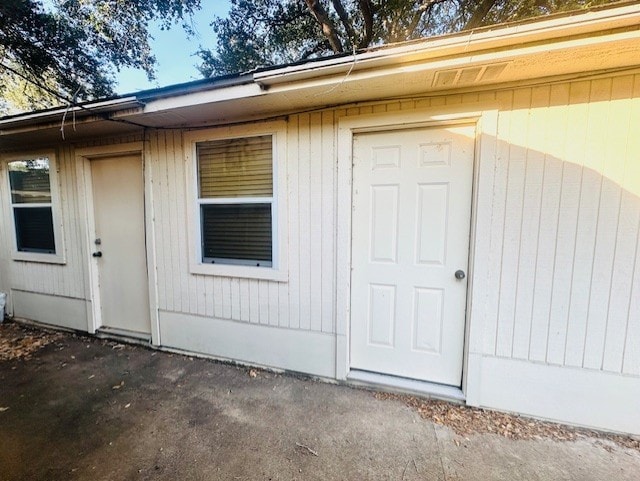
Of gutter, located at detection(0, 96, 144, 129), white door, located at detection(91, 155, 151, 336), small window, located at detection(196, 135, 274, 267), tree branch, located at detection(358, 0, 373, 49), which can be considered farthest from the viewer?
tree branch, located at detection(358, 0, 373, 49)

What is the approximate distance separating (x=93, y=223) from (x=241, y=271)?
2167 millimetres

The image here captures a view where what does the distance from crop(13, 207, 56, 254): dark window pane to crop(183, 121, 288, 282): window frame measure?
234 centimetres

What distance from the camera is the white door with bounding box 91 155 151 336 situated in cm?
320

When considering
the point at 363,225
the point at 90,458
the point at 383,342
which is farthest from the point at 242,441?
the point at 363,225

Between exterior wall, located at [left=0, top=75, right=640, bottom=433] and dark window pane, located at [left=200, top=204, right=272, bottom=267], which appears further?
dark window pane, located at [left=200, top=204, right=272, bottom=267]

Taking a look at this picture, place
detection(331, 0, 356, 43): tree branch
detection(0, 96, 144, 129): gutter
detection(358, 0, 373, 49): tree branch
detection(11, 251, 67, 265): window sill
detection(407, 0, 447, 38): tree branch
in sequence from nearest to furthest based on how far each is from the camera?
detection(0, 96, 144, 129): gutter < detection(11, 251, 67, 265): window sill < detection(407, 0, 447, 38): tree branch < detection(358, 0, 373, 49): tree branch < detection(331, 0, 356, 43): tree branch

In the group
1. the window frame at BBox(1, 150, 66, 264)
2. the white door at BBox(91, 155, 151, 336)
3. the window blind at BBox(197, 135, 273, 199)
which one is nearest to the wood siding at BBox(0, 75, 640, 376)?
the window blind at BBox(197, 135, 273, 199)

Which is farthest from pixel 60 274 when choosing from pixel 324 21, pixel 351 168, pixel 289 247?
pixel 324 21

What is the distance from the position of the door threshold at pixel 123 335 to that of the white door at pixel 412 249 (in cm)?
249

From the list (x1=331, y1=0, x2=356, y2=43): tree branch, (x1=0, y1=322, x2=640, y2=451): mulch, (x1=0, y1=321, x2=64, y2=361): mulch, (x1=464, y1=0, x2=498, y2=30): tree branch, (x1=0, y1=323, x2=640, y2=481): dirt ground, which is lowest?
(x1=0, y1=321, x2=64, y2=361): mulch

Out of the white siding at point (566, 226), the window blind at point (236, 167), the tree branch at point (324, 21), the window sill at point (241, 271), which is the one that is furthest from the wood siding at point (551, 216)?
the tree branch at point (324, 21)

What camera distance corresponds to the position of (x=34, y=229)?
3.80 meters

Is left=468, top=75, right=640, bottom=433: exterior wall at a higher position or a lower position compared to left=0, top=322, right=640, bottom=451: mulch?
higher

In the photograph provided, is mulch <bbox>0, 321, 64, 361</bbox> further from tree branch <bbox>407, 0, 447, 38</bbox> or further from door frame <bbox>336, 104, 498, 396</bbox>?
tree branch <bbox>407, 0, 447, 38</bbox>
